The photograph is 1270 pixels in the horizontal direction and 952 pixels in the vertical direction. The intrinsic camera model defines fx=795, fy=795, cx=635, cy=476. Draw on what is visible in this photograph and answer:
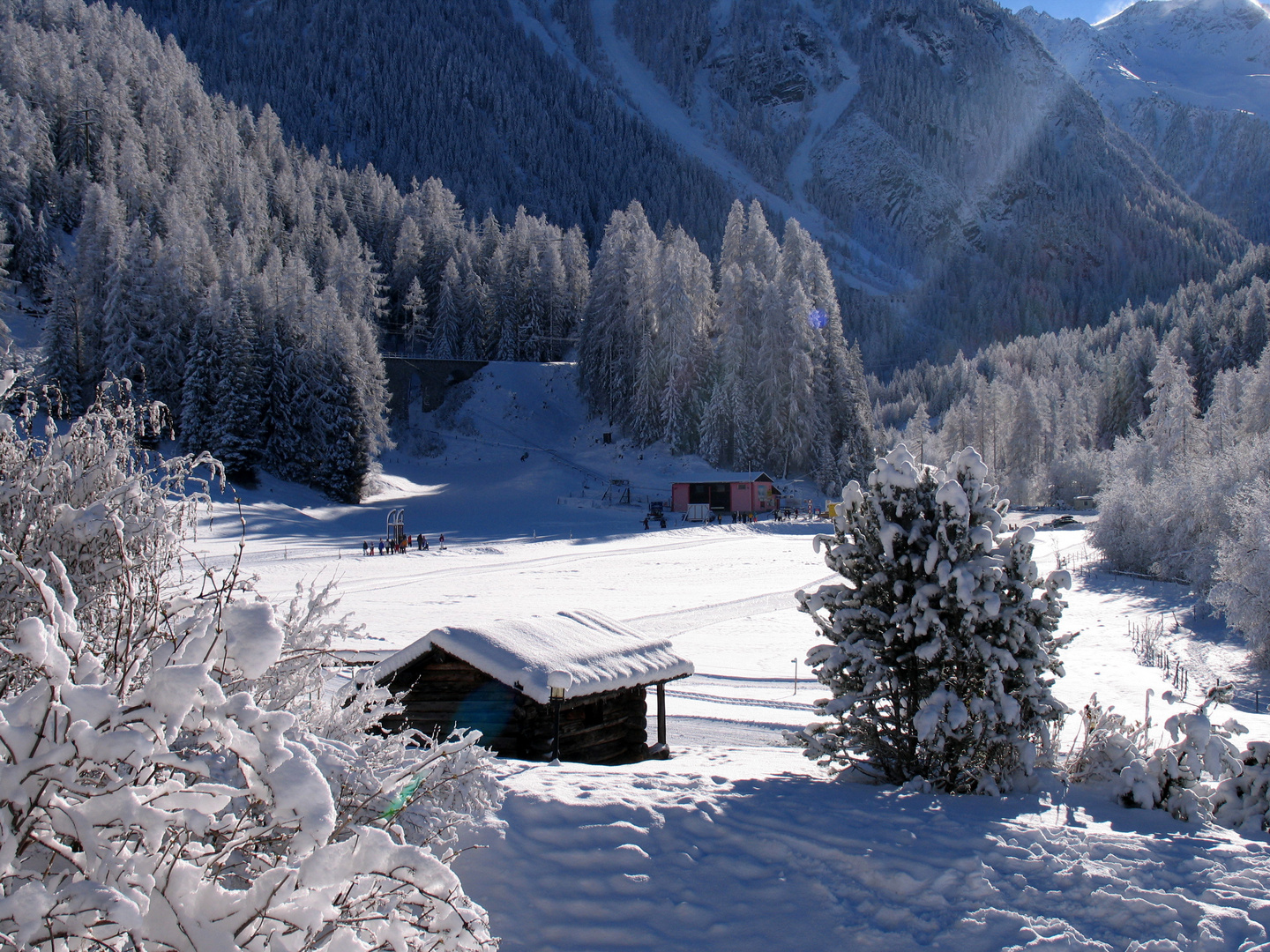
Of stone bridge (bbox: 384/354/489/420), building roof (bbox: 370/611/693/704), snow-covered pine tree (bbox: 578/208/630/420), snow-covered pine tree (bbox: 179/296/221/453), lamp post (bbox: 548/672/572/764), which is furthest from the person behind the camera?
stone bridge (bbox: 384/354/489/420)

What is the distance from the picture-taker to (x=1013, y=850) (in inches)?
230

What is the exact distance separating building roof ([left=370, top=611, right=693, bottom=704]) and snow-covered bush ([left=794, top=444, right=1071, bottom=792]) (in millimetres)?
2169

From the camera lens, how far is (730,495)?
50406 millimetres

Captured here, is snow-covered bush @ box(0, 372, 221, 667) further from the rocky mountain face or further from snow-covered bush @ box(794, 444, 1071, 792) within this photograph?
the rocky mountain face

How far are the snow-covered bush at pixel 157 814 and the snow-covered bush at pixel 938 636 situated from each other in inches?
235

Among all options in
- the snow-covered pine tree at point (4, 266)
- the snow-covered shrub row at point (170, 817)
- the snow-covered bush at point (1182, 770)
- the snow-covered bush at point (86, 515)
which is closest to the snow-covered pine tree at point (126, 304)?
the snow-covered pine tree at point (4, 266)

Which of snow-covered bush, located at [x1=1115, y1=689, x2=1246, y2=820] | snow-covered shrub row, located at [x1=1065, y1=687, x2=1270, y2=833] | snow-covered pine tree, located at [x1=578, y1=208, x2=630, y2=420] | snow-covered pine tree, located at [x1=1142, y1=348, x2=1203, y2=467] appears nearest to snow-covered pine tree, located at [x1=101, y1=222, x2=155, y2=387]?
snow-covered pine tree, located at [x1=578, y1=208, x2=630, y2=420]

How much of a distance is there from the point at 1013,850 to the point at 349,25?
185 metres

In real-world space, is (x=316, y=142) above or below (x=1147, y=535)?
above

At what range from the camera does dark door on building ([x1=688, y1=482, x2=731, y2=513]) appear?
50.5 metres

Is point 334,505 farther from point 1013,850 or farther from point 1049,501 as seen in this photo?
point 1049,501

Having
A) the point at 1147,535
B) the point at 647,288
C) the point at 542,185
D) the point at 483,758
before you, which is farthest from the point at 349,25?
the point at 483,758

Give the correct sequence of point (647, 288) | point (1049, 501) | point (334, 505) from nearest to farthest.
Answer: point (334, 505) < point (647, 288) < point (1049, 501)

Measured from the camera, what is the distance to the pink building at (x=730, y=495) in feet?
165
